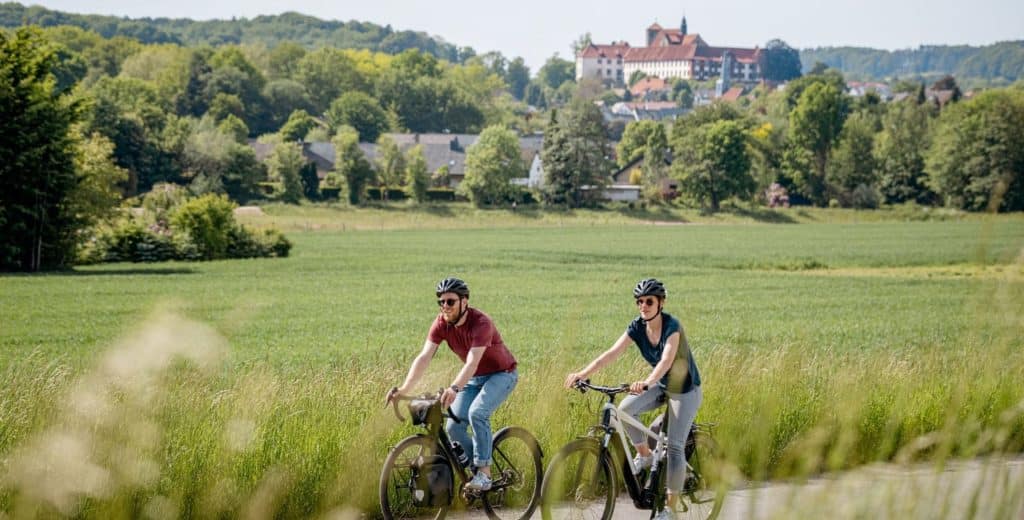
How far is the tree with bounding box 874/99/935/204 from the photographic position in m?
109

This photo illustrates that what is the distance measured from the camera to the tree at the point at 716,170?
101688 millimetres

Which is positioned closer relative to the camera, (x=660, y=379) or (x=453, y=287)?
(x=453, y=287)

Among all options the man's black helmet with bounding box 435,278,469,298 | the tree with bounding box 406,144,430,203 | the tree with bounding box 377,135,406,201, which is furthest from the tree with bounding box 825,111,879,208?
the man's black helmet with bounding box 435,278,469,298

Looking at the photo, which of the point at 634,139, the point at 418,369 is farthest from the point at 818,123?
the point at 418,369

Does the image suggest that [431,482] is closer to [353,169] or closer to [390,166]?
[353,169]

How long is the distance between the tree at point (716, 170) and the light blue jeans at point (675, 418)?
9490cm

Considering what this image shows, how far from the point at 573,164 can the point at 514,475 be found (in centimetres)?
9257

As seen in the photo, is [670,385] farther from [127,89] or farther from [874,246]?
[127,89]

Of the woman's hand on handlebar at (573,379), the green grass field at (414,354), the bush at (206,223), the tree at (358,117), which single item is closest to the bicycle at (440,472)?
the green grass field at (414,354)

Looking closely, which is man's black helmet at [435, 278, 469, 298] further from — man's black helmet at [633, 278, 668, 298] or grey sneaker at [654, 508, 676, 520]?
grey sneaker at [654, 508, 676, 520]

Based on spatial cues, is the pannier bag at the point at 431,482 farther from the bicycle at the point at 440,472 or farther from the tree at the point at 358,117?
the tree at the point at 358,117

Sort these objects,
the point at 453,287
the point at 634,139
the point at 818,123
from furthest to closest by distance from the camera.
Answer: the point at 634,139, the point at 818,123, the point at 453,287

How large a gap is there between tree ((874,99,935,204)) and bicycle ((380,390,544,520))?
105 meters

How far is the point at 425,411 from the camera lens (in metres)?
7.36
